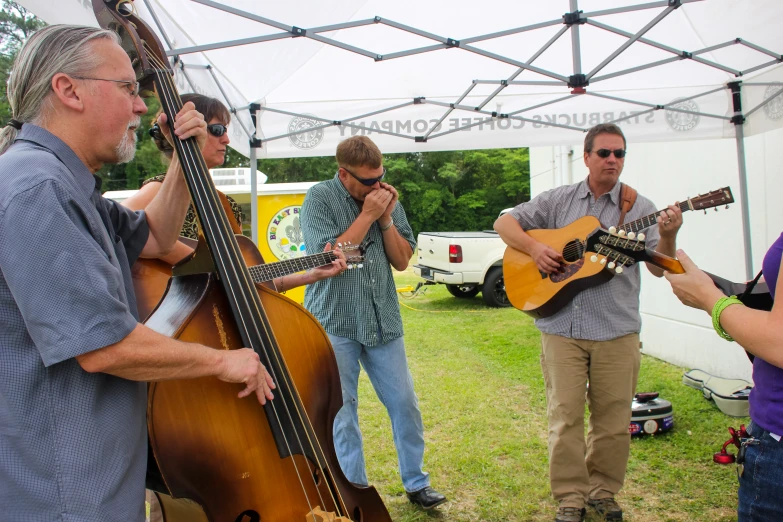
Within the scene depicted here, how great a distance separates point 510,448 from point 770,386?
2.95m

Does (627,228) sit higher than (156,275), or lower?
higher

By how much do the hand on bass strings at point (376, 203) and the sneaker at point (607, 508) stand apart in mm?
2164

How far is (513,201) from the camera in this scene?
35.8m

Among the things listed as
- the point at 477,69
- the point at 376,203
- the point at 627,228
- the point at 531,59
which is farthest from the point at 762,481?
the point at 477,69

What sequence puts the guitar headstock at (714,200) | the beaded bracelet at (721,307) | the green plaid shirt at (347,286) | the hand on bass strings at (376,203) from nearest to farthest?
the beaded bracelet at (721,307)
the hand on bass strings at (376,203)
the green plaid shirt at (347,286)
the guitar headstock at (714,200)

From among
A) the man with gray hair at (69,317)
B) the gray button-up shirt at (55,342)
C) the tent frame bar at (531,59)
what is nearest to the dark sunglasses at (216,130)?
the man with gray hair at (69,317)

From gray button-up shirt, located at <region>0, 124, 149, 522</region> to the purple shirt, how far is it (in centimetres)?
175

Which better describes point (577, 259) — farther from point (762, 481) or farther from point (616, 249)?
point (762, 481)

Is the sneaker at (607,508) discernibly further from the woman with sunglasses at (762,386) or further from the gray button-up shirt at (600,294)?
the woman with sunglasses at (762,386)

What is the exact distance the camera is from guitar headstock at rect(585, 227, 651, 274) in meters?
2.92

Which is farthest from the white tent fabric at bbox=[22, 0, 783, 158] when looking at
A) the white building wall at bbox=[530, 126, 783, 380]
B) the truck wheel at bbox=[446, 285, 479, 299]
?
the truck wheel at bbox=[446, 285, 479, 299]

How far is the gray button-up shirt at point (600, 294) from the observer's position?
131 inches

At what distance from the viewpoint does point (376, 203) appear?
3.03 meters

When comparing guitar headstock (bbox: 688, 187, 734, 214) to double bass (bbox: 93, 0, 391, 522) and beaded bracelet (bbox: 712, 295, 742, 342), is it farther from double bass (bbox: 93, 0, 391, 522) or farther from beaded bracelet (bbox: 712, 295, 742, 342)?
double bass (bbox: 93, 0, 391, 522)
